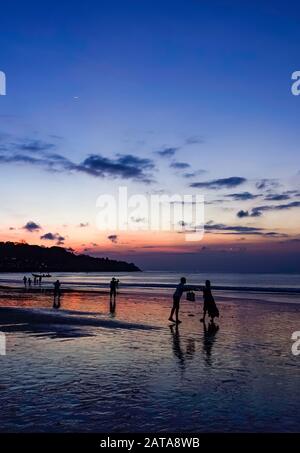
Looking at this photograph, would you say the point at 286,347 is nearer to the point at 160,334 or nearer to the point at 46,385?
the point at 160,334

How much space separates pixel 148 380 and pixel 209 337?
24.3ft

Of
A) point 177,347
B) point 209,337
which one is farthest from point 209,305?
point 177,347

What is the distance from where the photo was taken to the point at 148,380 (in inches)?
417

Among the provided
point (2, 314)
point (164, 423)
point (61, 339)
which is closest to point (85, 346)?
point (61, 339)

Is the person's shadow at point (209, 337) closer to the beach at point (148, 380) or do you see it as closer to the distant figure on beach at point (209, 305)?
the beach at point (148, 380)

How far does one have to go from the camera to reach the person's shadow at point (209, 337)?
13738 millimetres

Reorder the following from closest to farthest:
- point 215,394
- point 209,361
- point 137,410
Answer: point 137,410 → point 215,394 → point 209,361

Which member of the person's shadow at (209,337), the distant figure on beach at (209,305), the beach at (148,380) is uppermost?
the distant figure on beach at (209,305)

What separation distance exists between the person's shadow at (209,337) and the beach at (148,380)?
3cm

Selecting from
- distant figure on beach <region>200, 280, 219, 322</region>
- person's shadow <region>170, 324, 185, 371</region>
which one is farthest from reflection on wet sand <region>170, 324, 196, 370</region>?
distant figure on beach <region>200, 280, 219, 322</region>

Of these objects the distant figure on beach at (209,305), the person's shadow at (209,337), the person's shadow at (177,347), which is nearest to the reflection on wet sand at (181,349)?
the person's shadow at (177,347)

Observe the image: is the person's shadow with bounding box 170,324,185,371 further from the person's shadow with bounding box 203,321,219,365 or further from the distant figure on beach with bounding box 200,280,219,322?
the distant figure on beach with bounding box 200,280,219,322
